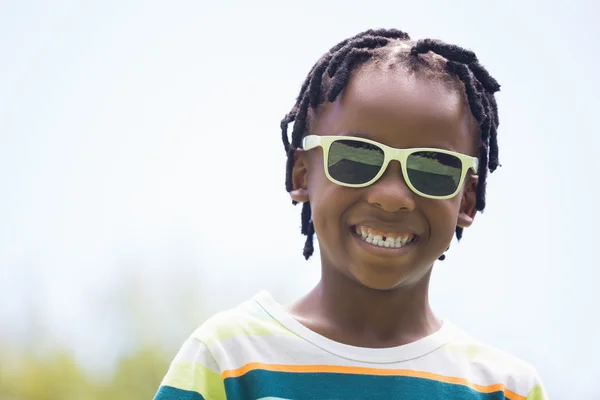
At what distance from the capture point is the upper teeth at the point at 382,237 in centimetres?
302

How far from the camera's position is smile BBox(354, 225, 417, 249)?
302cm

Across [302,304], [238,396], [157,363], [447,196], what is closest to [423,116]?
[447,196]

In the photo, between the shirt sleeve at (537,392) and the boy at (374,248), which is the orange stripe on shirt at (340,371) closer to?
the boy at (374,248)

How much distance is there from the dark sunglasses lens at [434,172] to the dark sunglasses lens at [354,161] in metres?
0.12

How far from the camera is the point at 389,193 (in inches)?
117

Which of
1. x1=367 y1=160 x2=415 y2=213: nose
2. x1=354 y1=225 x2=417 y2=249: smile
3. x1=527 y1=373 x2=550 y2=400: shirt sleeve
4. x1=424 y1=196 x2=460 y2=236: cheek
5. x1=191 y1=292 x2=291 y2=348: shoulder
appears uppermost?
x1=367 y1=160 x2=415 y2=213: nose

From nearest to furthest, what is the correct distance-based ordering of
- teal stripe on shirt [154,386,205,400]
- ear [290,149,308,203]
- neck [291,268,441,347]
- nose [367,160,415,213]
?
teal stripe on shirt [154,386,205,400], nose [367,160,415,213], neck [291,268,441,347], ear [290,149,308,203]

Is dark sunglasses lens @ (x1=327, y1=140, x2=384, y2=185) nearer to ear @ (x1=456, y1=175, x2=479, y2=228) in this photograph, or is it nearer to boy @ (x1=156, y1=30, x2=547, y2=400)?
boy @ (x1=156, y1=30, x2=547, y2=400)

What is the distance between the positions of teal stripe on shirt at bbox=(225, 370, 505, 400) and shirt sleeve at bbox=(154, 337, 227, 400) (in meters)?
0.05

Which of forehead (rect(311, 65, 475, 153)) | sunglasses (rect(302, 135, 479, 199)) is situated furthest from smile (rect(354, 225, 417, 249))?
forehead (rect(311, 65, 475, 153))

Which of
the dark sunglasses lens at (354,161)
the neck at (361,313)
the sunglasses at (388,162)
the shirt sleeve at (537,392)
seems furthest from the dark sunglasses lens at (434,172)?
the shirt sleeve at (537,392)

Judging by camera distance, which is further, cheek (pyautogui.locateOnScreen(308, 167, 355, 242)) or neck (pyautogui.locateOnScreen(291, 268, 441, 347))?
neck (pyautogui.locateOnScreen(291, 268, 441, 347))

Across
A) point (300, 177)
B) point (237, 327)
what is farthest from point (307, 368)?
point (300, 177)

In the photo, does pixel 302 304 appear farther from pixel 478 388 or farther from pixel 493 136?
pixel 493 136
